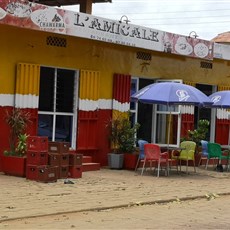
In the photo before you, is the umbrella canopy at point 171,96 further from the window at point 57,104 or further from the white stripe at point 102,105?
the window at point 57,104

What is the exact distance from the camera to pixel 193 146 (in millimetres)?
14977

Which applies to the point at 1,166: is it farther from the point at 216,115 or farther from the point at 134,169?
the point at 216,115

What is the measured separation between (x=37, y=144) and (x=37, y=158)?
299mm

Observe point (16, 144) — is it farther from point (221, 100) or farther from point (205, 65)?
point (205, 65)

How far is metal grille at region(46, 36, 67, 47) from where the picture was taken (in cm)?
1355

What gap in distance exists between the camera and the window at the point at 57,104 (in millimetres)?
13766

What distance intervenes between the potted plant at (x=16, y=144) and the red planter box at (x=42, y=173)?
29cm

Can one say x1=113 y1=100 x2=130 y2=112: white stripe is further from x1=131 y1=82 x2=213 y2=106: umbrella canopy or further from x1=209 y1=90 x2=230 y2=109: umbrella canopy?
x1=209 y1=90 x2=230 y2=109: umbrella canopy

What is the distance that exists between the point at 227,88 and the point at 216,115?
115cm

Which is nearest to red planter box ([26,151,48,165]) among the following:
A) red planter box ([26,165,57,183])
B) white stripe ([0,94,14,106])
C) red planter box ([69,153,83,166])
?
red planter box ([26,165,57,183])

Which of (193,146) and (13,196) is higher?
(193,146)

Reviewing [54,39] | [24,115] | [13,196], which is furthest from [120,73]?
[13,196]

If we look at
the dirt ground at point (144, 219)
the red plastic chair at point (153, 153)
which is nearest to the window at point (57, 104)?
the red plastic chair at point (153, 153)

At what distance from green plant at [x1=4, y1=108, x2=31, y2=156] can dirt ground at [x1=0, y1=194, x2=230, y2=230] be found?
3.72 metres
